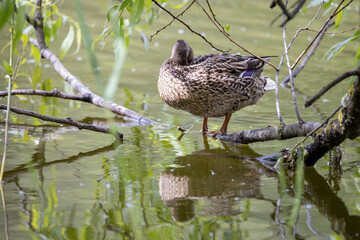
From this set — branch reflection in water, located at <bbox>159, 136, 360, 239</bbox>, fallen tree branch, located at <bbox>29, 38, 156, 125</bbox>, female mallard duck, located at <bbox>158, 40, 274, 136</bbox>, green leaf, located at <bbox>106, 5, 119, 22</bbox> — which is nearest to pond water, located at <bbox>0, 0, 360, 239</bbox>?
branch reflection in water, located at <bbox>159, 136, 360, 239</bbox>

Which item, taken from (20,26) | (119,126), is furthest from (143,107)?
(20,26)

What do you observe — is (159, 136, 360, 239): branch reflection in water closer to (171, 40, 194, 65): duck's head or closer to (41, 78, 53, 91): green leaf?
(171, 40, 194, 65): duck's head

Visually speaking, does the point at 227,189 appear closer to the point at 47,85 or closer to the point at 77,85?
the point at 77,85

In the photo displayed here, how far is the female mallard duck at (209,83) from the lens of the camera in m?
4.67

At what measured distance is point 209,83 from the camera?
4.65 m

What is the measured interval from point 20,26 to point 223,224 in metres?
1.65

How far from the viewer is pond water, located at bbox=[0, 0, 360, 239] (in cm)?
287

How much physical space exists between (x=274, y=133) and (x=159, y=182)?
1057 mm

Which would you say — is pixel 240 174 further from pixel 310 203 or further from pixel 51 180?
pixel 51 180

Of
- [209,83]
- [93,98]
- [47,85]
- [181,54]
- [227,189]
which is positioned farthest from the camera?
[47,85]

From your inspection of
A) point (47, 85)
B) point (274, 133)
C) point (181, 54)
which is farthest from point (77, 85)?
point (274, 133)

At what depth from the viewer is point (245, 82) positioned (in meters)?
4.89

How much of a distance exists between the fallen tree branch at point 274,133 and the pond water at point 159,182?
106 mm

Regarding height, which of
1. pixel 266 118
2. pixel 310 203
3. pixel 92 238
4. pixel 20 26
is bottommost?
Result: pixel 92 238
